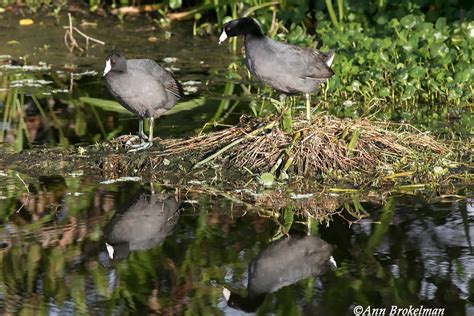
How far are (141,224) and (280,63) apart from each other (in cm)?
185

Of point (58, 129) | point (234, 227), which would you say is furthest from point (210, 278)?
point (58, 129)

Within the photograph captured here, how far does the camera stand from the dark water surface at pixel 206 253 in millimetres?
5531

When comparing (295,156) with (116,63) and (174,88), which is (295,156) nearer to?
(174,88)

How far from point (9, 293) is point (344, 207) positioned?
229 centimetres

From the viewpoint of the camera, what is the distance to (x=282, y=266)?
6.04 meters

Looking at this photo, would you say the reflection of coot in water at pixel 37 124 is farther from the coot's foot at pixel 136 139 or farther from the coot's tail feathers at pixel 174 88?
the coot's tail feathers at pixel 174 88

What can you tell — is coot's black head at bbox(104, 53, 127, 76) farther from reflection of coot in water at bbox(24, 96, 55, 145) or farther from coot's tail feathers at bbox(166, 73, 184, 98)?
reflection of coot in water at bbox(24, 96, 55, 145)

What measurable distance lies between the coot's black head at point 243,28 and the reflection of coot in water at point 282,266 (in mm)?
2179

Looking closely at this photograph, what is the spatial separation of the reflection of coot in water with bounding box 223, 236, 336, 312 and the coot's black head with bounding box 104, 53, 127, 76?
225 centimetres

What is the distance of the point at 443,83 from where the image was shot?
9789 millimetres

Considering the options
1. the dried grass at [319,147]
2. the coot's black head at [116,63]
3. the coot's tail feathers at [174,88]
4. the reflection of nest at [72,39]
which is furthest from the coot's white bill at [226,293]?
the reflection of nest at [72,39]

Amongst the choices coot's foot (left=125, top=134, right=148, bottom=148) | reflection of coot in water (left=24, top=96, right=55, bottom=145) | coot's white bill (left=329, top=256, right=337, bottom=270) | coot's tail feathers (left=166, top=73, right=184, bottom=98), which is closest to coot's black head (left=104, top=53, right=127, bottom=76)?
coot's tail feathers (left=166, top=73, right=184, bottom=98)

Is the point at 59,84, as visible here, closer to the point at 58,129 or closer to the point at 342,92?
the point at 58,129

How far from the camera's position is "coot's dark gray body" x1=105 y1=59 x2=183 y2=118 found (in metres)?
8.18
